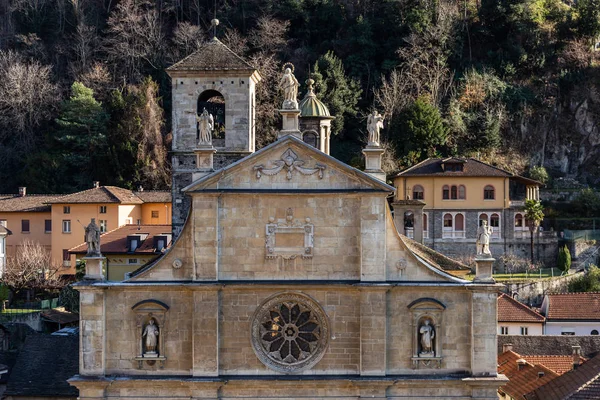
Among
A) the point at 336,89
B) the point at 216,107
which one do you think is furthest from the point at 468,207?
the point at 216,107

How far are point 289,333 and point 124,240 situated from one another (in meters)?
25.6

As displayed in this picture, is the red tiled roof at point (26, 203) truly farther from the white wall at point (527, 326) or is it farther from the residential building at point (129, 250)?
the white wall at point (527, 326)

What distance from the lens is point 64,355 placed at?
35500mm

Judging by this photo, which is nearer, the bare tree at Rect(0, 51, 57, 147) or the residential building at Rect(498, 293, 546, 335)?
the residential building at Rect(498, 293, 546, 335)

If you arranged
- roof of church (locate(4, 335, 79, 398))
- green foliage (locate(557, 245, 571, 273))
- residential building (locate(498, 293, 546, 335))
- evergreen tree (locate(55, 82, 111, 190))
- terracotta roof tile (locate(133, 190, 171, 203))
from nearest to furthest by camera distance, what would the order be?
roof of church (locate(4, 335, 79, 398)) < residential building (locate(498, 293, 546, 335)) < green foliage (locate(557, 245, 571, 273)) < terracotta roof tile (locate(133, 190, 171, 203)) < evergreen tree (locate(55, 82, 111, 190))

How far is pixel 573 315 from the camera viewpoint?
46656 millimetres

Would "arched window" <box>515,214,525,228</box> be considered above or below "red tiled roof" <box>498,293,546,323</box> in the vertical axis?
above

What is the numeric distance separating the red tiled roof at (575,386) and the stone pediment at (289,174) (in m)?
8.21

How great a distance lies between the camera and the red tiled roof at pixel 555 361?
124ft

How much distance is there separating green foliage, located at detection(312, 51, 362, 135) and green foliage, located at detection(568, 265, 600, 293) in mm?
17202

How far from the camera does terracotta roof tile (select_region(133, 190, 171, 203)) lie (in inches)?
2395

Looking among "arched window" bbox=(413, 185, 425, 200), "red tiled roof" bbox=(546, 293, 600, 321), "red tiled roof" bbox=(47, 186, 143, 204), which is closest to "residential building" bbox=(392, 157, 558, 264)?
"arched window" bbox=(413, 185, 425, 200)

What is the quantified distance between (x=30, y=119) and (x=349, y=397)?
46.6 m

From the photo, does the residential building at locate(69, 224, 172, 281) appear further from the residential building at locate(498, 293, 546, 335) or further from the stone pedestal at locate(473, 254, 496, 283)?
the stone pedestal at locate(473, 254, 496, 283)
